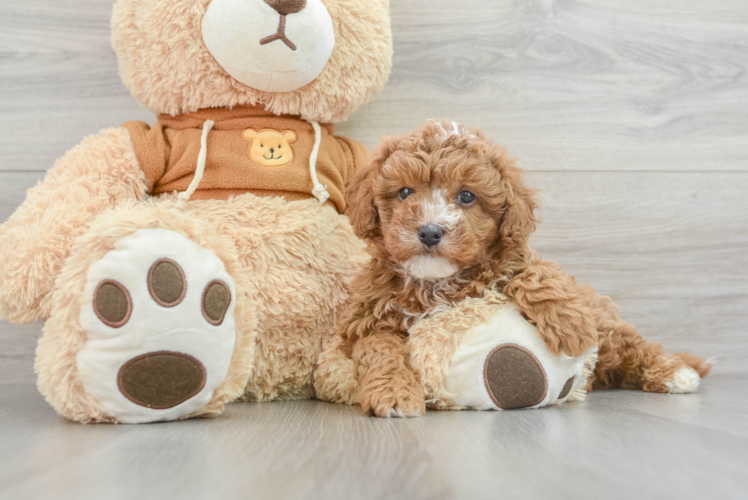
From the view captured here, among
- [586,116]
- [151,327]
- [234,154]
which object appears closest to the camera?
[151,327]

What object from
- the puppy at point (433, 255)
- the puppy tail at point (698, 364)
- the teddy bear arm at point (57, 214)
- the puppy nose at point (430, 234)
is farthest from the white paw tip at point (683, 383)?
the teddy bear arm at point (57, 214)

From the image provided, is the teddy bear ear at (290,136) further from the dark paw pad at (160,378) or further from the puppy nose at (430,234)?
the dark paw pad at (160,378)

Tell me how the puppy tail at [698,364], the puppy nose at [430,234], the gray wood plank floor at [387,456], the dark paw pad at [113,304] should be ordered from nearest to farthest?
the gray wood plank floor at [387,456] < the dark paw pad at [113,304] < the puppy nose at [430,234] < the puppy tail at [698,364]

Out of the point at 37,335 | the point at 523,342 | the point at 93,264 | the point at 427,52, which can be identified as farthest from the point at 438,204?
the point at 37,335

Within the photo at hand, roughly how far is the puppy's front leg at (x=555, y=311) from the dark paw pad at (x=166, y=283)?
492 millimetres

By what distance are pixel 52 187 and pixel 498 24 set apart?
103 centimetres

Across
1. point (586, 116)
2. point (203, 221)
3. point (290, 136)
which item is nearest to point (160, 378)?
point (203, 221)

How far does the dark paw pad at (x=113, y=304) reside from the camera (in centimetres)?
76

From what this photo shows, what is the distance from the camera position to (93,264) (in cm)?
78

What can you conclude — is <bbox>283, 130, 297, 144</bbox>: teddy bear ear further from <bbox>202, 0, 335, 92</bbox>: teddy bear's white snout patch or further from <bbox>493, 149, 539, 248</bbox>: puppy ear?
<bbox>493, 149, 539, 248</bbox>: puppy ear

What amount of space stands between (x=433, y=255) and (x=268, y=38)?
1.54 ft

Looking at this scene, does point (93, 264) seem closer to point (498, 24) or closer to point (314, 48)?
point (314, 48)

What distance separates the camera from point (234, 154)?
1091 millimetres

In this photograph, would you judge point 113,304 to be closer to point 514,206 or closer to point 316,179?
point 316,179
